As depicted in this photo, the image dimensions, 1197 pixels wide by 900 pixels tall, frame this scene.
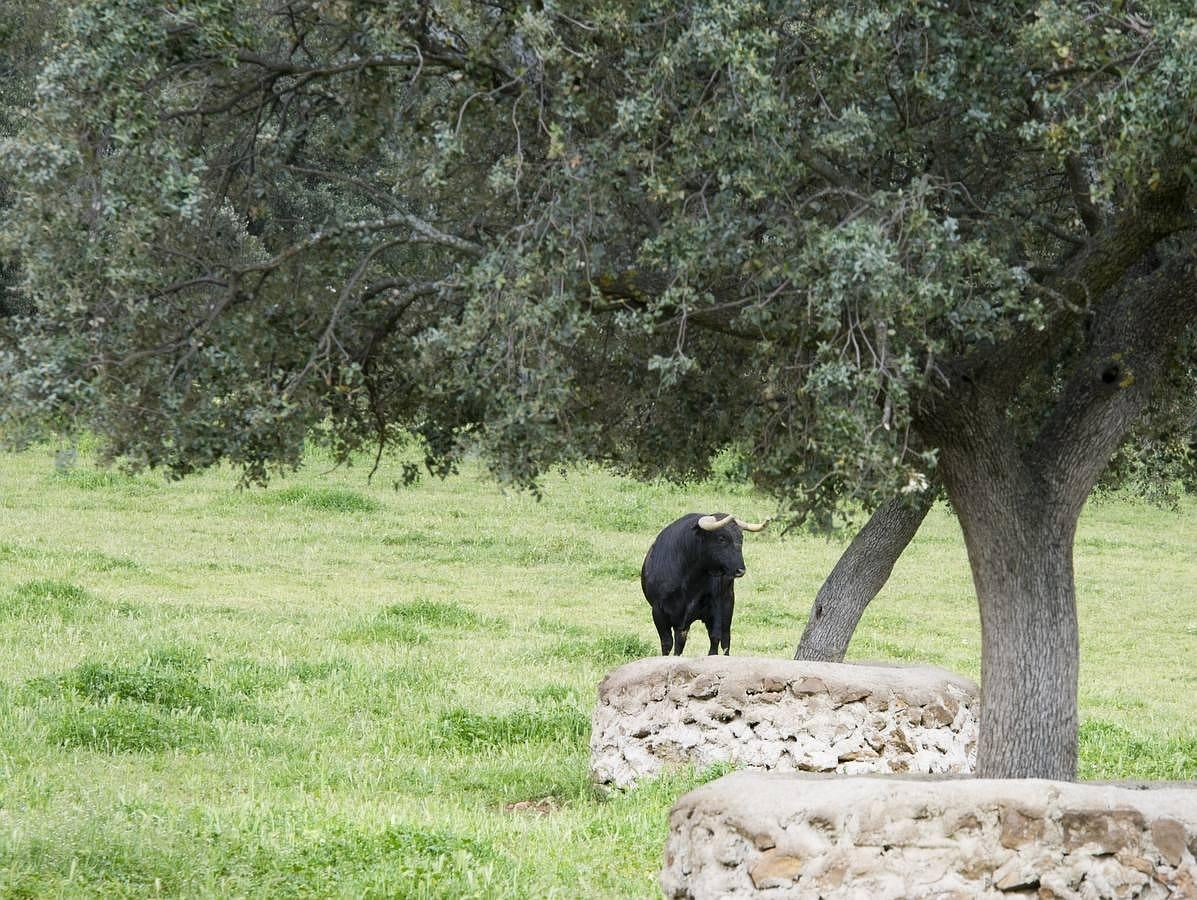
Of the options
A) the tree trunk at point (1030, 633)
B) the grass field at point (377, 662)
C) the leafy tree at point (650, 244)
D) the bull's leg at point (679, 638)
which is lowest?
the grass field at point (377, 662)

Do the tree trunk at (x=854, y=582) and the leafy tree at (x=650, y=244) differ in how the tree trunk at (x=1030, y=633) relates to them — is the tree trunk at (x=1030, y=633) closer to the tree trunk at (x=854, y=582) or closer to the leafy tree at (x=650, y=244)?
the leafy tree at (x=650, y=244)

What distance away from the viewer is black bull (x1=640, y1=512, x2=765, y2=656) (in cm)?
1592

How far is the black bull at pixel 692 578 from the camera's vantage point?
15.9 m

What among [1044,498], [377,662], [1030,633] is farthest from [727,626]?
[1044,498]

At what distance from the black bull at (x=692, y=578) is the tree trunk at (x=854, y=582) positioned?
1.37 meters

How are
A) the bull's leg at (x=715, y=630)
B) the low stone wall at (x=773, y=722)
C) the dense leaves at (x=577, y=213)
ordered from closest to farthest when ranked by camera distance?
the dense leaves at (x=577, y=213) → the low stone wall at (x=773, y=722) → the bull's leg at (x=715, y=630)

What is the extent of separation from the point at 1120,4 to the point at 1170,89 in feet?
2.18

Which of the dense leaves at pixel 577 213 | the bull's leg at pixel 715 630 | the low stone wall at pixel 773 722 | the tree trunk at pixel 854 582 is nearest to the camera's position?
the dense leaves at pixel 577 213

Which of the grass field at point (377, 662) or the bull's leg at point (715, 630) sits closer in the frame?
the grass field at point (377, 662)

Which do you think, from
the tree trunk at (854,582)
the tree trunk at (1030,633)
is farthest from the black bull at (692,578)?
the tree trunk at (1030,633)

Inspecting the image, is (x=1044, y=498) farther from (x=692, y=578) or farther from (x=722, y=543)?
(x=692, y=578)

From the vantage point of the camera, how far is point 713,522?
15.7m

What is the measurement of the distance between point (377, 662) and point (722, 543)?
14.2 feet

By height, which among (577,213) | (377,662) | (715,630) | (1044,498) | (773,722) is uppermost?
(577,213)
